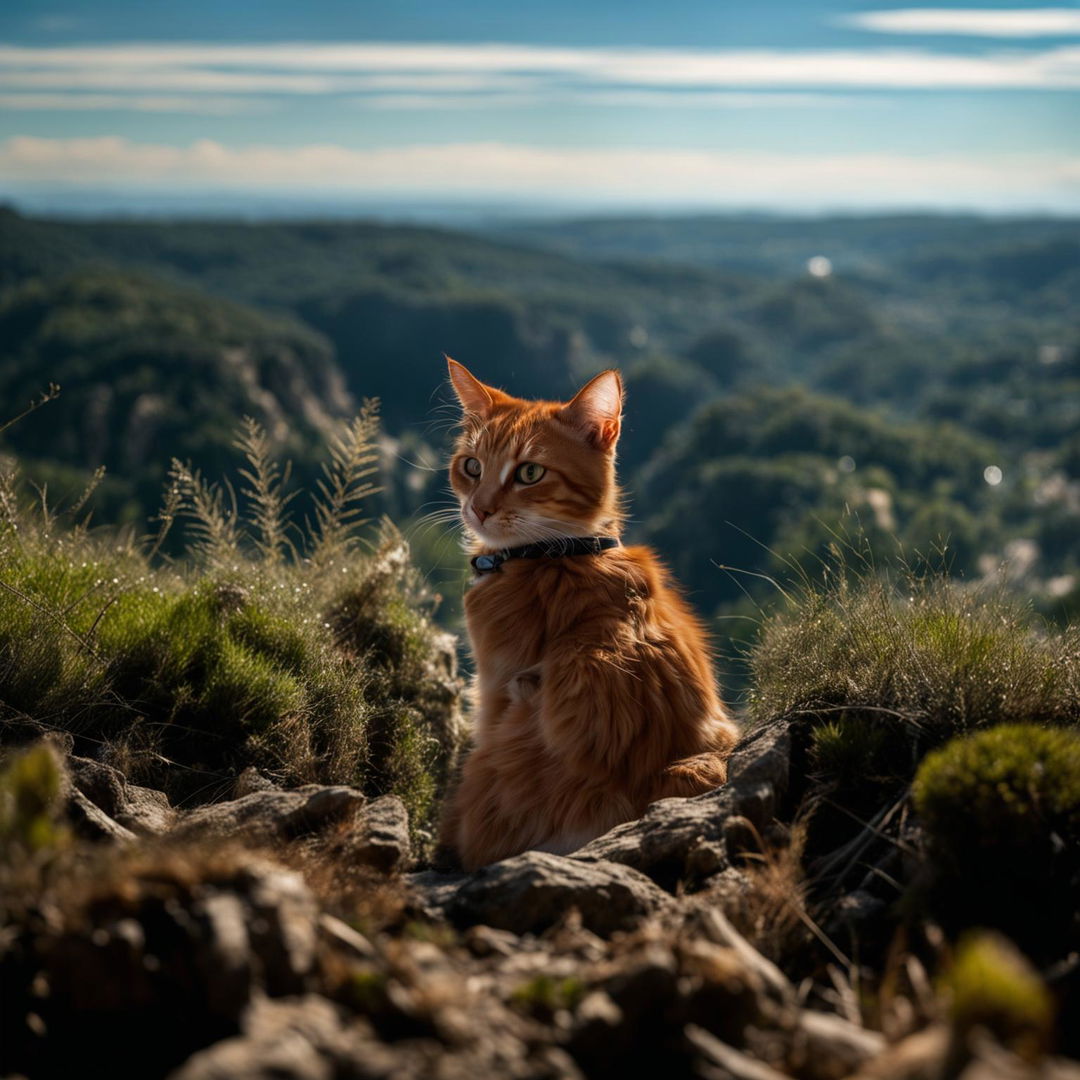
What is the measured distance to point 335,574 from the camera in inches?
243

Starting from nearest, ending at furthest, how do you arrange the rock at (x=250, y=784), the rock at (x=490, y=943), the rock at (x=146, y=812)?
the rock at (x=490, y=943), the rock at (x=146, y=812), the rock at (x=250, y=784)

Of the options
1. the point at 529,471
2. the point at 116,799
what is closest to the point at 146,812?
the point at 116,799

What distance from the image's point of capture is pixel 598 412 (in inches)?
177

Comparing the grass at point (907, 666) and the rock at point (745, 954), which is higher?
the grass at point (907, 666)

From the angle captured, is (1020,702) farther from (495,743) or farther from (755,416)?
(755,416)

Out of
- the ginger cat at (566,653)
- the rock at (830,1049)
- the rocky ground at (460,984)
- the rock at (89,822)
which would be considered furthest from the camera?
the ginger cat at (566,653)

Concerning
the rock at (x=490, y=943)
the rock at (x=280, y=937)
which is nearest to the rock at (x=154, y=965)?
the rock at (x=280, y=937)

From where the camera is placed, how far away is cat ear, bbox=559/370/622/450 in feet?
14.4

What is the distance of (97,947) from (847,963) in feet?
6.02

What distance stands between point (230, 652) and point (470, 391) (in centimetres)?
163

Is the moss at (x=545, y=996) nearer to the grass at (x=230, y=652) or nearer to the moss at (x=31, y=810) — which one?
the moss at (x=31, y=810)

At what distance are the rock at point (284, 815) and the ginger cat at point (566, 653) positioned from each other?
2.19 ft

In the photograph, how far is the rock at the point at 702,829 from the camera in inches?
129

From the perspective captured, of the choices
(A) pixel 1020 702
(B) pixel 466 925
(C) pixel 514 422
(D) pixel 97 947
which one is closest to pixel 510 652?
(C) pixel 514 422
